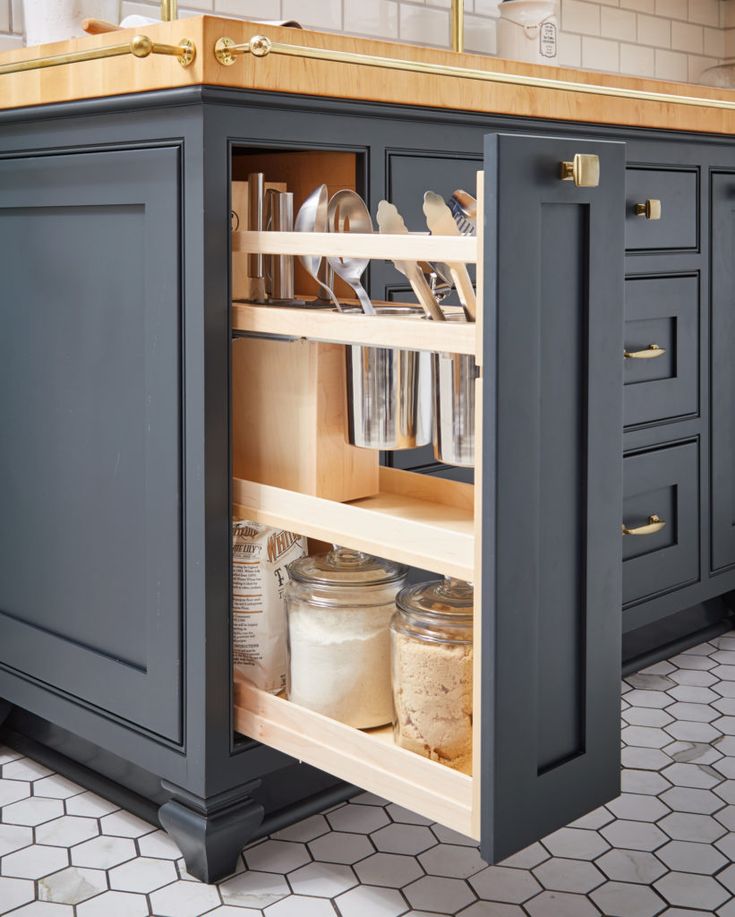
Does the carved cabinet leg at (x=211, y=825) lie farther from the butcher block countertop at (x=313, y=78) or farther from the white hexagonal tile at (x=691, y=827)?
the butcher block countertop at (x=313, y=78)

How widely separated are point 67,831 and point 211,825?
262 millimetres

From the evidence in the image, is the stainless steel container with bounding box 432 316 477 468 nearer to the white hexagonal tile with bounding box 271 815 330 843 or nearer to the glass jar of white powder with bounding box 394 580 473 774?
the glass jar of white powder with bounding box 394 580 473 774

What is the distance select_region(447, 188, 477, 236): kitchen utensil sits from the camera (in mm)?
1277

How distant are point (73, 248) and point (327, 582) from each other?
0.54 metres

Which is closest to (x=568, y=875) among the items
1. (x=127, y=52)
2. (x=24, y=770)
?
(x=24, y=770)

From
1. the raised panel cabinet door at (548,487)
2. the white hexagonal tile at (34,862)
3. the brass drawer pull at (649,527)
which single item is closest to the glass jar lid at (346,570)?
the raised panel cabinet door at (548,487)

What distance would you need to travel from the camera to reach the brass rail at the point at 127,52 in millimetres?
1176

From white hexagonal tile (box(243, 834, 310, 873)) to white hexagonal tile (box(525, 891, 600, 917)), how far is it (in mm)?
285

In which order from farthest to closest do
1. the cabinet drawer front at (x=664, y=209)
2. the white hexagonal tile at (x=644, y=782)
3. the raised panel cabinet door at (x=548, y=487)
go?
the cabinet drawer front at (x=664, y=209) → the white hexagonal tile at (x=644, y=782) → the raised panel cabinet door at (x=548, y=487)

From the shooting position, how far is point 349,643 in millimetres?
1237

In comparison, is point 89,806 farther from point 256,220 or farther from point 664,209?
point 664,209

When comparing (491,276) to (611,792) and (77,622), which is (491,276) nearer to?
(611,792)

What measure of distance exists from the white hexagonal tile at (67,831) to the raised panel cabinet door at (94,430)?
0.16 metres

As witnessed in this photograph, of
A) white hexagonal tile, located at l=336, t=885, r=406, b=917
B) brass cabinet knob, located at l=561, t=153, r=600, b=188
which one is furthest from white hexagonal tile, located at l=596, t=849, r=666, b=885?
brass cabinet knob, located at l=561, t=153, r=600, b=188
